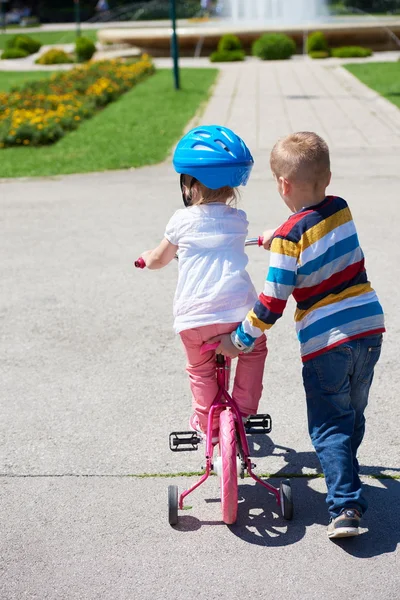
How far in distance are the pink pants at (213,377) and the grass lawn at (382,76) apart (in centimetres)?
1202

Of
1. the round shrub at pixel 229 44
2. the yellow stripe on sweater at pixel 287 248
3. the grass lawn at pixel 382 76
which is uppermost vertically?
Answer: the yellow stripe on sweater at pixel 287 248

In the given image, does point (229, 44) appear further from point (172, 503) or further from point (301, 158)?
A: point (172, 503)

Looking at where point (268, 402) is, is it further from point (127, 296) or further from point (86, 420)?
point (127, 296)

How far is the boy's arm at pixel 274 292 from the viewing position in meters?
2.94

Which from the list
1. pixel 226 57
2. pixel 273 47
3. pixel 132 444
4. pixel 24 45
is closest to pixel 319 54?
pixel 273 47

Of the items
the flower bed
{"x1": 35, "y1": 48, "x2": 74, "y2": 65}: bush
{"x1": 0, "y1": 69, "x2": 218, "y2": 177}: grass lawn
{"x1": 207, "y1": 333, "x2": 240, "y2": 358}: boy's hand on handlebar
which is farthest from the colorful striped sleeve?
{"x1": 35, "y1": 48, "x2": 74, "y2": 65}: bush

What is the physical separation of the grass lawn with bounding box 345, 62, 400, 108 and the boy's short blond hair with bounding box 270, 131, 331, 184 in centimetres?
1211

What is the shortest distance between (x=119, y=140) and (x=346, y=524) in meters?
9.56

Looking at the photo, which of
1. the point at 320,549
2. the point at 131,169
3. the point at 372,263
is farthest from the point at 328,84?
the point at 320,549

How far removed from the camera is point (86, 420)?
4.08m

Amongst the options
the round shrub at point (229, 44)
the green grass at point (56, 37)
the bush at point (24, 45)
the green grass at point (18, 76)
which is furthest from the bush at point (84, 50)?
the green grass at point (56, 37)

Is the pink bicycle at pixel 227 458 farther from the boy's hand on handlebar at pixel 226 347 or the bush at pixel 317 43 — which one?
the bush at pixel 317 43

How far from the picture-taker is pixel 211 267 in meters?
3.16

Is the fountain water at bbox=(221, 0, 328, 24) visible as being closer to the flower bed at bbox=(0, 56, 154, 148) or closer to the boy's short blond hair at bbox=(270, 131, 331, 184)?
the flower bed at bbox=(0, 56, 154, 148)
